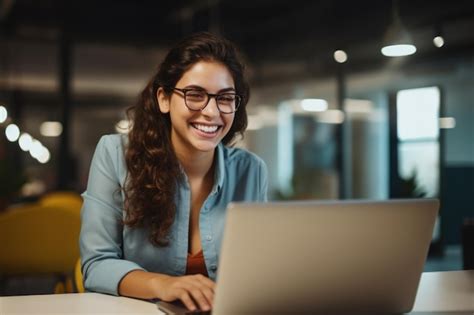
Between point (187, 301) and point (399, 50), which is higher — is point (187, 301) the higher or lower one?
the lower one

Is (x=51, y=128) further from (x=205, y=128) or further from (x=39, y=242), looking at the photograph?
(x=205, y=128)

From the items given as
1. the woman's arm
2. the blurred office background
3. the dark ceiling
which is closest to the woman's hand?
the woman's arm

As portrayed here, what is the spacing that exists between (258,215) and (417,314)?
0.56 meters

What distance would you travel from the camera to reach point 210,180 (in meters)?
2.24

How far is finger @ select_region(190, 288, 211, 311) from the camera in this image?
146 centimetres

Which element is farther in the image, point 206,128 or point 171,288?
point 206,128

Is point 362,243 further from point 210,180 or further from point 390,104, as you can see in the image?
point 390,104

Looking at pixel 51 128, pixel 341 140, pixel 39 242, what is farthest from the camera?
pixel 51 128

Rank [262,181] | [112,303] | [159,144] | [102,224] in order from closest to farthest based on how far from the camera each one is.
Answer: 1. [112,303]
2. [102,224]
3. [159,144]
4. [262,181]

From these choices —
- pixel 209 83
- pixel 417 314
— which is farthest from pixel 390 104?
pixel 417 314

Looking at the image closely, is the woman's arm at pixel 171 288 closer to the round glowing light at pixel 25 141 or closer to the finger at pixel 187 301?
the finger at pixel 187 301

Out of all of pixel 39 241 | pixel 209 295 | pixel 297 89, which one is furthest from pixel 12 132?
pixel 209 295

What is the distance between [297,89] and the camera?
24.0ft

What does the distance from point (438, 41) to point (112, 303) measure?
13.5 ft
